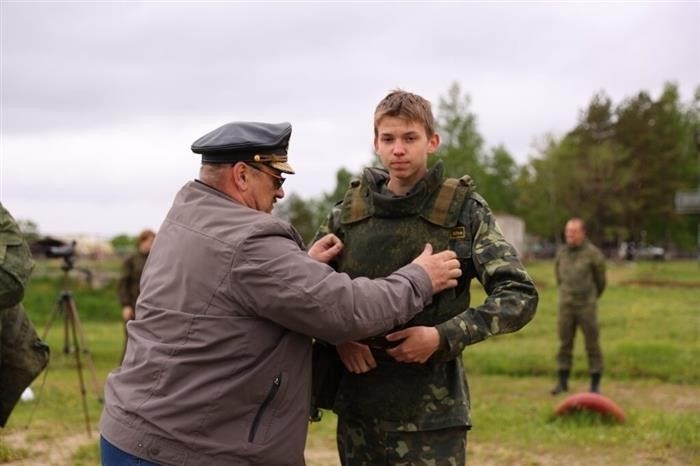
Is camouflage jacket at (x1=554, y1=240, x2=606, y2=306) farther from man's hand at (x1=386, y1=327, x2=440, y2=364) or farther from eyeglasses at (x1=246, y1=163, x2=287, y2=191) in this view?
eyeglasses at (x1=246, y1=163, x2=287, y2=191)

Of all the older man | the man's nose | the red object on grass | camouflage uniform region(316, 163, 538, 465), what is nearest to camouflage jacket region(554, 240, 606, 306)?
the red object on grass

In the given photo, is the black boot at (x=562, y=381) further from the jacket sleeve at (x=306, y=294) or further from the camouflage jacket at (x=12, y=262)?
the jacket sleeve at (x=306, y=294)

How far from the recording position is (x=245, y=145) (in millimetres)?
2797

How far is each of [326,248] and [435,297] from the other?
0.47 meters

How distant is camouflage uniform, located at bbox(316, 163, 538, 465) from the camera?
3059mm

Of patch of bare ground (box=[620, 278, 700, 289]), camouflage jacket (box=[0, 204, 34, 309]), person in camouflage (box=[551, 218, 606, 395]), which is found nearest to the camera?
camouflage jacket (box=[0, 204, 34, 309])

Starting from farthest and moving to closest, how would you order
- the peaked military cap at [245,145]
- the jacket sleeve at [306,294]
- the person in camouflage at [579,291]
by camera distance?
the person in camouflage at [579,291]
the peaked military cap at [245,145]
the jacket sleeve at [306,294]

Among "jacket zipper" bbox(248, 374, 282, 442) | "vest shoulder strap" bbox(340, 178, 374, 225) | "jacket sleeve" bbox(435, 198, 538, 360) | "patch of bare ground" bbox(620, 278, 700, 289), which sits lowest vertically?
"patch of bare ground" bbox(620, 278, 700, 289)

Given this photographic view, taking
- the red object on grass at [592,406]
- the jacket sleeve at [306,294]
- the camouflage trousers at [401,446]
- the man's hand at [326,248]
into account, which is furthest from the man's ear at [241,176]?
the red object on grass at [592,406]

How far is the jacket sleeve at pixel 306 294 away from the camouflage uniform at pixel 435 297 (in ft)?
1.11

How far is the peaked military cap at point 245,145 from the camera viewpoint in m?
2.80

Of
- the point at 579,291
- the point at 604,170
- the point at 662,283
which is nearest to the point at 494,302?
the point at 579,291

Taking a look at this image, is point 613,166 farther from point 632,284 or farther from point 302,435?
point 302,435

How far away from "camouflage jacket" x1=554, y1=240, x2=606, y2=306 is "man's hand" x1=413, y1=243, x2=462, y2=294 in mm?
8367
